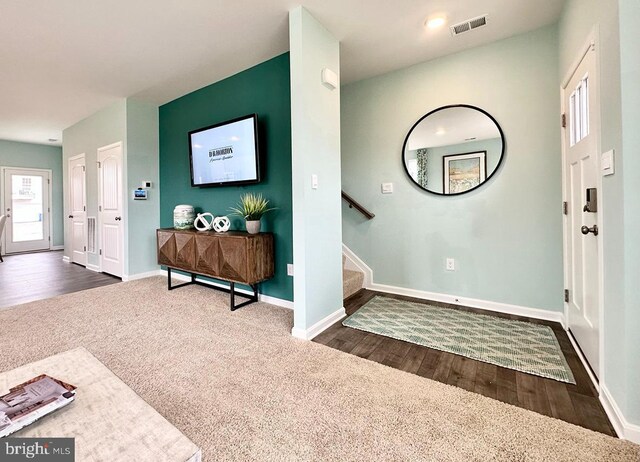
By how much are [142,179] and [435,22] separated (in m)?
4.01

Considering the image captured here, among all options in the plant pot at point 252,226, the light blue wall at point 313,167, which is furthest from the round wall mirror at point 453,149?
the plant pot at point 252,226

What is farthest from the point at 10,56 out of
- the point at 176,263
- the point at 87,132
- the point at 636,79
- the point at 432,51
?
the point at 636,79

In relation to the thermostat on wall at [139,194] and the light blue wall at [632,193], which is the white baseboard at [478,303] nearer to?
the light blue wall at [632,193]

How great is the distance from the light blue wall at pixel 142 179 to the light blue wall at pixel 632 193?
15.7 ft

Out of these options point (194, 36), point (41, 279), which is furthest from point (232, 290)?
point (41, 279)

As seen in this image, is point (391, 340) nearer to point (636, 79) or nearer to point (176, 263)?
point (636, 79)

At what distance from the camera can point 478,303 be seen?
2.79m

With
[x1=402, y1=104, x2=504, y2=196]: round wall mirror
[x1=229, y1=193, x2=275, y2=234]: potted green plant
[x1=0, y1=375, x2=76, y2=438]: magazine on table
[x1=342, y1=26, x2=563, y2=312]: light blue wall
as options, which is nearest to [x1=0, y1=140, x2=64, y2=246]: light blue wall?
[x1=229, y1=193, x2=275, y2=234]: potted green plant

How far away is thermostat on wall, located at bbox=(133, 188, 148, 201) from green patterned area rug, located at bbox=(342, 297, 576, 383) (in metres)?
3.40

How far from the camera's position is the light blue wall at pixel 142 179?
4004 millimetres

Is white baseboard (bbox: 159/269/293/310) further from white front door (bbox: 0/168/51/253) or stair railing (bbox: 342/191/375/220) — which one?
white front door (bbox: 0/168/51/253)

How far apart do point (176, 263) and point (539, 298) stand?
3.63 metres

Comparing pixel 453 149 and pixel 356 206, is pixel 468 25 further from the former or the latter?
pixel 356 206

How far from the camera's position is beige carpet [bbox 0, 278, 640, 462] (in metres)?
1.18
